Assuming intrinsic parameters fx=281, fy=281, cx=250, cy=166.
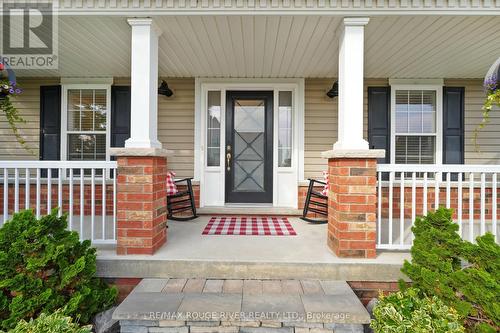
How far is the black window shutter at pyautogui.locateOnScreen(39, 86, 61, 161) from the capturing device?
431 centimetres

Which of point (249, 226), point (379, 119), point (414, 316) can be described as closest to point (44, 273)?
point (249, 226)

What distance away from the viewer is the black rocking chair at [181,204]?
3.94 meters

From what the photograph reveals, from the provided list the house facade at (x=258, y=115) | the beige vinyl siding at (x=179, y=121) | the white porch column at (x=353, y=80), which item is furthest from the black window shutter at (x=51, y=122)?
the white porch column at (x=353, y=80)

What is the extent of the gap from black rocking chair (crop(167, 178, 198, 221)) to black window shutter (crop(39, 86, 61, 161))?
6.44ft

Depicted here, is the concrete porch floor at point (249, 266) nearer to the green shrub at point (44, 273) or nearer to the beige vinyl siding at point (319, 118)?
the green shrub at point (44, 273)

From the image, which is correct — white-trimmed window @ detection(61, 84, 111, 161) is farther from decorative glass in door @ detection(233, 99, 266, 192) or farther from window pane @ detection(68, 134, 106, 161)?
decorative glass in door @ detection(233, 99, 266, 192)

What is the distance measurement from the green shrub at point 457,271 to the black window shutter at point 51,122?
4.82 meters

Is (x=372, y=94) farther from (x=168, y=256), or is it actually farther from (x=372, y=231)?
(x=168, y=256)

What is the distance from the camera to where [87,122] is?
4.39 metres

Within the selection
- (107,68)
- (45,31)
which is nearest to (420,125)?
(107,68)

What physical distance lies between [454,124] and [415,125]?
0.55 meters

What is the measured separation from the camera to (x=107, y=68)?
393 centimetres

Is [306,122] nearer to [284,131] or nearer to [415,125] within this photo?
[284,131]

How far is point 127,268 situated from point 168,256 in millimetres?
329
